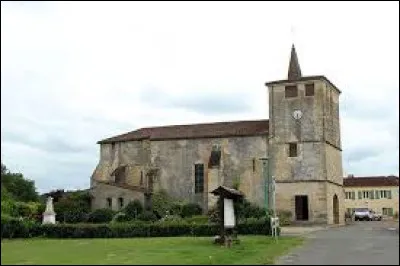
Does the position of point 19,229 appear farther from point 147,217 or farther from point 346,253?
point 346,253

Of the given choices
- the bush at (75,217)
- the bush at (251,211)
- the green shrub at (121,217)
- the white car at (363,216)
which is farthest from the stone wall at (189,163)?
the white car at (363,216)

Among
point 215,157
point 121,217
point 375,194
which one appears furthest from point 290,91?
point 375,194

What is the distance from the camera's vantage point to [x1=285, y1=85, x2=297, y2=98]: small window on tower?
51.4 metres

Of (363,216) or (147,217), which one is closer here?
(147,217)

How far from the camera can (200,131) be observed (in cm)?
5534

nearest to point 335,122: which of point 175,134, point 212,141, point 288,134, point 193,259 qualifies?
point 288,134

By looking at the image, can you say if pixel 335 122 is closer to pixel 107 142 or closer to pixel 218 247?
pixel 107 142

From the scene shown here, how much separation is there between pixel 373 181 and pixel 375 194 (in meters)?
2.75

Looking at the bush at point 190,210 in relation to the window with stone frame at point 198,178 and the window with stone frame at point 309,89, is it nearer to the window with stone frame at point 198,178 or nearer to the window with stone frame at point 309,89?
the window with stone frame at point 198,178

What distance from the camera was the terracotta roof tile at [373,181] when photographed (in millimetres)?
92787

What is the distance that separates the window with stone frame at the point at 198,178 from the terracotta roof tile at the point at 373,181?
44271 mm

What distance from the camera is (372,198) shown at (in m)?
92.9

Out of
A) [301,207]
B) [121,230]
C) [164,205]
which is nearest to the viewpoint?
[121,230]

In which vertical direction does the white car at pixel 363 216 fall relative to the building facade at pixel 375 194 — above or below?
below
